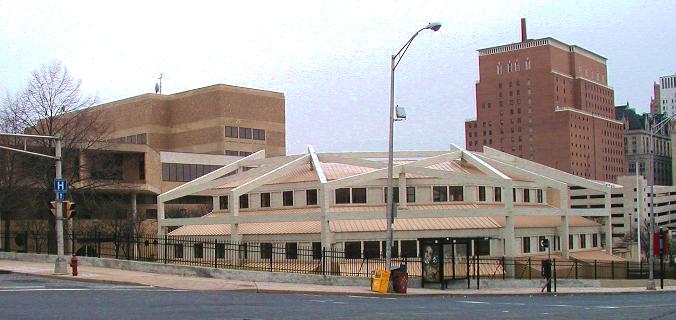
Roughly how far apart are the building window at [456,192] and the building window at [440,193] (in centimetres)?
38

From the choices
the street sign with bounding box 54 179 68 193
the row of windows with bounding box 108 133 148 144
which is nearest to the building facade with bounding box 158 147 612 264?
the street sign with bounding box 54 179 68 193

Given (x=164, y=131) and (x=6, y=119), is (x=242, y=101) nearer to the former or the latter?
(x=164, y=131)

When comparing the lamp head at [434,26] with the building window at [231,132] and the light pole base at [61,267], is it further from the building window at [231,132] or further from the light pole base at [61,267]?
the building window at [231,132]

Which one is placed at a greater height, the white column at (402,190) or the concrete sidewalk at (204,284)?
the white column at (402,190)

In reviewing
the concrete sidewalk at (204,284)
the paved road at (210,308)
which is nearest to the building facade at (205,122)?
the concrete sidewalk at (204,284)

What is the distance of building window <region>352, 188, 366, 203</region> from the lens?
5658cm

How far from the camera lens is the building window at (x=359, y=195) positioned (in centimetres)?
5658

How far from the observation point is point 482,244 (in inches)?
2087

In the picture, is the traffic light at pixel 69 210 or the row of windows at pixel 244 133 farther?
the row of windows at pixel 244 133

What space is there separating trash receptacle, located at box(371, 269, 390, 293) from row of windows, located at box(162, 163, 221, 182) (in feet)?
231

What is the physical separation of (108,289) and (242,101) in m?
102

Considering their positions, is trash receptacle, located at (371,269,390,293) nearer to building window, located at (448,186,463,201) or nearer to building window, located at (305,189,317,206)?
building window, located at (305,189,317,206)

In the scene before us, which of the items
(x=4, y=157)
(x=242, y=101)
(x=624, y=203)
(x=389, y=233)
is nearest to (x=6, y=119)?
(x=4, y=157)

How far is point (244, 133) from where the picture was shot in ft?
420
